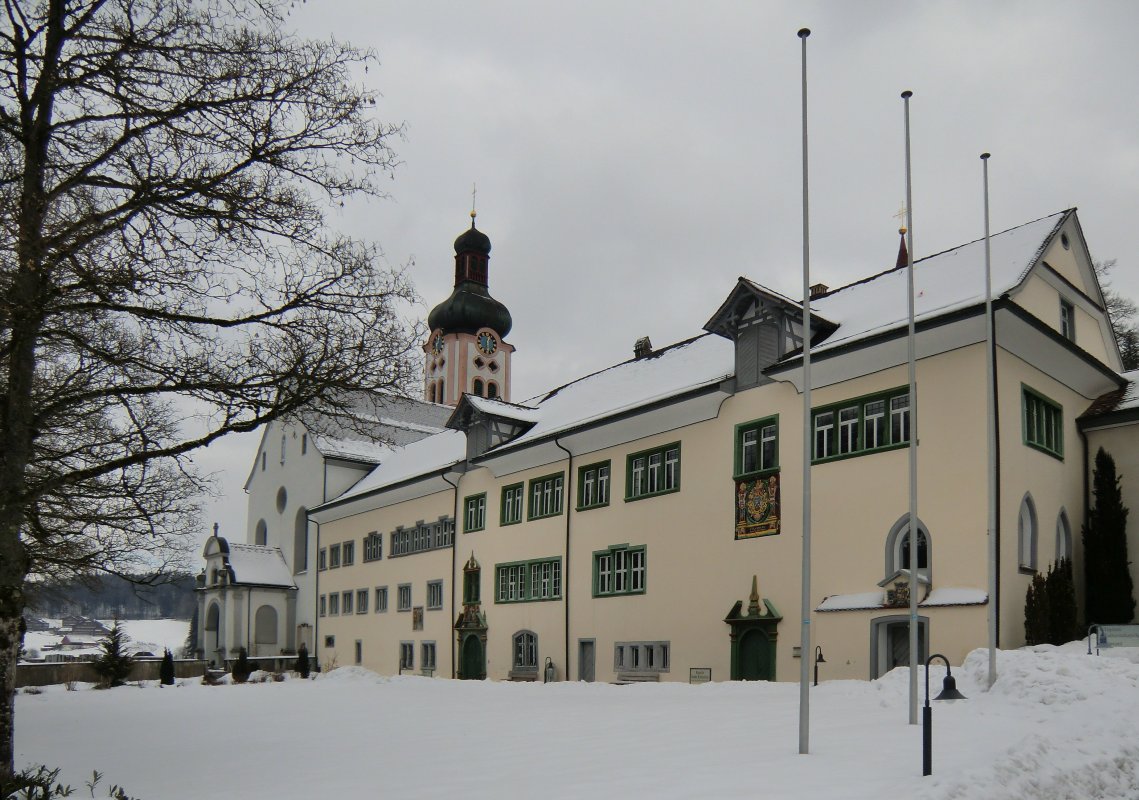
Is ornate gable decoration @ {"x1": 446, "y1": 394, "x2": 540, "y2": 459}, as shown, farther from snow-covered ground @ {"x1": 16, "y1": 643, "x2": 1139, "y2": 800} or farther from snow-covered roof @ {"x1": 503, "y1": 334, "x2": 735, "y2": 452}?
snow-covered ground @ {"x1": 16, "y1": 643, "x2": 1139, "y2": 800}

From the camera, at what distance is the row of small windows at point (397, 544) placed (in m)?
40.6

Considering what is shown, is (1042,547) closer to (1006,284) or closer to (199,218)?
(1006,284)

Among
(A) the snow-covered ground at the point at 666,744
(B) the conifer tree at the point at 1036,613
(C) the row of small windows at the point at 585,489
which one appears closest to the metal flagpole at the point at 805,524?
(A) the snow-covered ground at the point at 666,744

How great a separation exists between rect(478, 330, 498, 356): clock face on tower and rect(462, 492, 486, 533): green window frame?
3477 cm

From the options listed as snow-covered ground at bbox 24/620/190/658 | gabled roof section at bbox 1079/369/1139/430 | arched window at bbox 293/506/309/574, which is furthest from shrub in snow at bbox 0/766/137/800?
snow-covered ground at bbox 24/620/190/658

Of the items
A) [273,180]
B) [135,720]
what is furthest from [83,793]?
[135,720]

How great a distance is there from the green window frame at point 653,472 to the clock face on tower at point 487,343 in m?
43.2

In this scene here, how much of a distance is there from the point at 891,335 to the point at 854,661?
6.75m

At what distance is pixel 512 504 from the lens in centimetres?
3647

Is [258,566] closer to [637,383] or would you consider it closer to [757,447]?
[637,383]

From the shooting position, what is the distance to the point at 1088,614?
24.0 m

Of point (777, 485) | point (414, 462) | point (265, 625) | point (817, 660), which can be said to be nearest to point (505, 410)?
point (414, 462)

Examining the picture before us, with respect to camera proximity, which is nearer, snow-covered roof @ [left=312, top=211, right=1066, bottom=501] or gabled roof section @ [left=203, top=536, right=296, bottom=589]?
snow-covered roof @ [left=312, top=211, right=1066, bottom=501]

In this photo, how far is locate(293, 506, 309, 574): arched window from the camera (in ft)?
176
